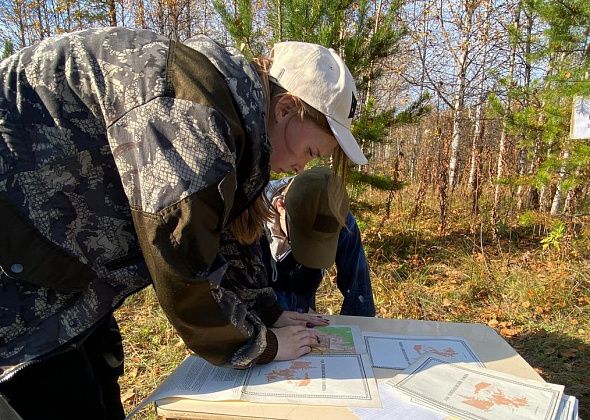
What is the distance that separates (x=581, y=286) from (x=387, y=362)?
3021mm

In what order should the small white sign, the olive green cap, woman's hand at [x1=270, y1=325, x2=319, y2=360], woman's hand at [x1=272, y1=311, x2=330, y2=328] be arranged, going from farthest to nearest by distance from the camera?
1. the small white sign
2. the olive green cap
3. woman's hand at [x1=272, y1=311, x2=330, y2=328]
4. woman's hand at [x1=270, y1=325, x2=319, y2=360]

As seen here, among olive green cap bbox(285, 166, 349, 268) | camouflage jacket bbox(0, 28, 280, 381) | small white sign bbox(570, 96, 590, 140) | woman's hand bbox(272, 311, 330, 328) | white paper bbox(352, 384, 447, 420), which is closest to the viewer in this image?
camouflage jacket bbox(0, 28, 280, 381)

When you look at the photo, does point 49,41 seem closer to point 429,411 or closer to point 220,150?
point 220,150

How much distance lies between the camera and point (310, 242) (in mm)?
1950

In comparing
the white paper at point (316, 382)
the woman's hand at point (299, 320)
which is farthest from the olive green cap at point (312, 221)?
the white paper at point (316, 382)

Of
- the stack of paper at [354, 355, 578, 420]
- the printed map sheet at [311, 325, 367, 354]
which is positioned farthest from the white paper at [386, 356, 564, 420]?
the printed map sheet at [311, 325, 367, 354]

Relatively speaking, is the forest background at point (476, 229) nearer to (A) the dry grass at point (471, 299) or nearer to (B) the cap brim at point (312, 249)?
(A) the dry grass at point (471, 299)

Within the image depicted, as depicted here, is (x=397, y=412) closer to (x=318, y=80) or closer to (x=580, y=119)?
(x=318, y=80)

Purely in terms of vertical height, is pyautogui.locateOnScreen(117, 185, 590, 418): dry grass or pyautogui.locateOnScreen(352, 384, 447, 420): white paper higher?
pyautogui.locateOnScreen(352, 384, 447, 420): white paper

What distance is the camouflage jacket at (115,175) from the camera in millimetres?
785

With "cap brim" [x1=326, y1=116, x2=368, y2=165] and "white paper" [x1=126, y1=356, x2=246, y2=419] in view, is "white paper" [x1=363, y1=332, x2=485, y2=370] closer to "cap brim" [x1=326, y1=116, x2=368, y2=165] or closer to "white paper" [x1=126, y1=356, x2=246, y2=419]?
"white paper" [x1=126, y1=356, x2=246, y2=419]

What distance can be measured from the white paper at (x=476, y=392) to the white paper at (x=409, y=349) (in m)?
0.05

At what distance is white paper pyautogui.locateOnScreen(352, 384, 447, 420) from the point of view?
944mm

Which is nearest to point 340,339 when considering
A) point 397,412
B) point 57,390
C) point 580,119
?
point 397,412
